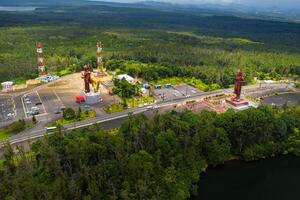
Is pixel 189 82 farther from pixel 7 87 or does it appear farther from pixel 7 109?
pixel 7 87

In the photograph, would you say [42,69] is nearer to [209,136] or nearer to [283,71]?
[209,136]

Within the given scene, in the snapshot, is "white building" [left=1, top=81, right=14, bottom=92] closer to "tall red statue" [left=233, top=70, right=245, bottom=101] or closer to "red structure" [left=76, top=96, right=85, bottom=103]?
"red structure" [left=76, top=96, right=85, bottom=103]

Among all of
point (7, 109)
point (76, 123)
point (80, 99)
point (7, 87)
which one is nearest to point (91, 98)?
point (80, 99)

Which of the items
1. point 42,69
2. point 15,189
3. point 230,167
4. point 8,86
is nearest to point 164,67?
point 42,69

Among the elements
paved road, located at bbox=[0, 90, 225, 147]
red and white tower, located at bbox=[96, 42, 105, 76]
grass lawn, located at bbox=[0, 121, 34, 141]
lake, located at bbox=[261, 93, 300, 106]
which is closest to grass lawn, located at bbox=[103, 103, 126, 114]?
paved road, located at bbox=[0, 90, 225, 147]

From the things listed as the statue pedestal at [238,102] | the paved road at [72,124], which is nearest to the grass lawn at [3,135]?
the paved road at [72,124]
